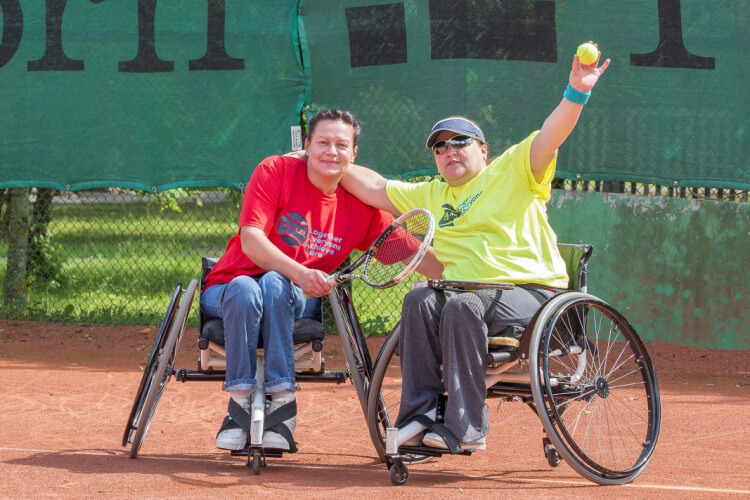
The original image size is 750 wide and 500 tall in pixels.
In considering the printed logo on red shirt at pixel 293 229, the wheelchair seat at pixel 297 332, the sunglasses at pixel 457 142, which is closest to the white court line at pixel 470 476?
the wheelchair seat at pixel 297 332

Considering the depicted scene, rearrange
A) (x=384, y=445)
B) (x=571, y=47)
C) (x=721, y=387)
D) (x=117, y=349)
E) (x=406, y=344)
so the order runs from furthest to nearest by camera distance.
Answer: (x=117, y=349) → (x=571, y=47) → (x=721, y=387) → (x=384, y=445) → (x=406, y=344)

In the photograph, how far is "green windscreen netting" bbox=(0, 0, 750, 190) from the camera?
6148mm

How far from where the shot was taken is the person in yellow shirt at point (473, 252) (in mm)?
3270

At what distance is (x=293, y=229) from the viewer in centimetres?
384

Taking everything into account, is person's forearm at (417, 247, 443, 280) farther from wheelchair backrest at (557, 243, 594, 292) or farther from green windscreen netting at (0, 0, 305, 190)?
green windscreen netting at (0, 0, 305, 190)

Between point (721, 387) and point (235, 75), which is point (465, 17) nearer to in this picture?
point (235, 75)

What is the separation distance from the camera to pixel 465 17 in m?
6.16

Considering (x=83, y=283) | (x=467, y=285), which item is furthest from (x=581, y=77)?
(x=83, y=283)

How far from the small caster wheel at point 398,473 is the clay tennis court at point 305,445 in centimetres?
3

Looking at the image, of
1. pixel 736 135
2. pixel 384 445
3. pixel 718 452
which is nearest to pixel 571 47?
pixel 736 135

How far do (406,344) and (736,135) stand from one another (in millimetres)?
A: 3744

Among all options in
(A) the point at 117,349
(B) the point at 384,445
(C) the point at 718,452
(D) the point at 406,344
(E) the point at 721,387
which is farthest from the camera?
(A) the point at 117,349

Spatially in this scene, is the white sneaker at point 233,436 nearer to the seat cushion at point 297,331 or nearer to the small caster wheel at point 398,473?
the seat cushion at point 297,331

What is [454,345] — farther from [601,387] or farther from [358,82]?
[358,82]
